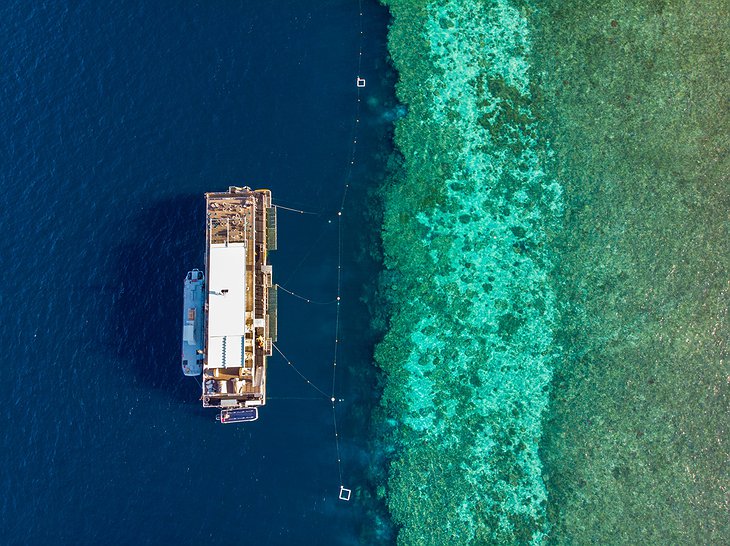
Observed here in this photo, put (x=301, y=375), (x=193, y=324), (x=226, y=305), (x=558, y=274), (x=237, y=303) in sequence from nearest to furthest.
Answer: (x=226, y=305) < (x=237, y=303) < (x=193, y=324) < (x=301, y=375) < (x=558, y=274)

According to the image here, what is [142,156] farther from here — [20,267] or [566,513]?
[566,513]

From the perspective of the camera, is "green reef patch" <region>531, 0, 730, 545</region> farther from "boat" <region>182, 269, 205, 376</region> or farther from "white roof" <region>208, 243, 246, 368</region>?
"boat" <region>182, 269, 205, 376</region>

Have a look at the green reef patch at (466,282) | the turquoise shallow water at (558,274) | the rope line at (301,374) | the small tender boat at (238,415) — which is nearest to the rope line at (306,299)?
the rope line at (301,374)

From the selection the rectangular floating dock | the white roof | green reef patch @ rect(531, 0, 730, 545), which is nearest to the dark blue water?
the rectangular floating dock

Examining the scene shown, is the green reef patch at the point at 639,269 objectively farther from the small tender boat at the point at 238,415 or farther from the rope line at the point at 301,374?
the small tender boat at the point at 238,415

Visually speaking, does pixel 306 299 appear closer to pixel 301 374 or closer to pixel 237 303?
pixel 237 303

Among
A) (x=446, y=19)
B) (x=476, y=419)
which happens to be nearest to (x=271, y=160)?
(x=446, y=19)

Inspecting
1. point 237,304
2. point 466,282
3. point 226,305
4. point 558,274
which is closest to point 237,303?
point 237,304

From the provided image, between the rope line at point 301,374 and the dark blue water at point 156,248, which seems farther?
the rope line at point 301,374
